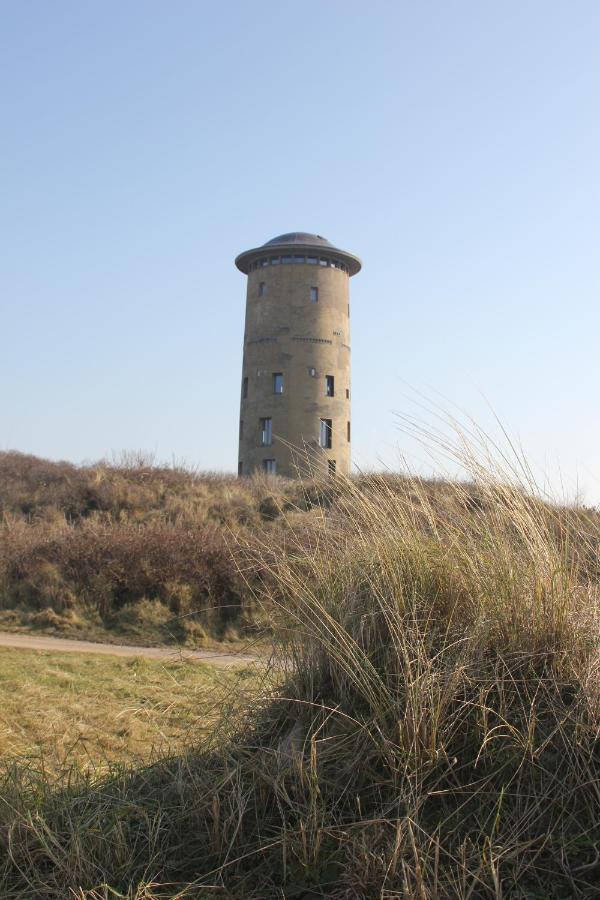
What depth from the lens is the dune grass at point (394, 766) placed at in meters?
3.10

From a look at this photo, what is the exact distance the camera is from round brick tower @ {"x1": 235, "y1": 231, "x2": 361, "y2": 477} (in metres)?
38.1

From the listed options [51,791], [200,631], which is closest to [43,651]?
[200,631]

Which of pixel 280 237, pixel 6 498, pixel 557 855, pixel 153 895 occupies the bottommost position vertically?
pixel 153 895

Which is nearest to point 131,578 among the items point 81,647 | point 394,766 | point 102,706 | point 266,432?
point 81,647

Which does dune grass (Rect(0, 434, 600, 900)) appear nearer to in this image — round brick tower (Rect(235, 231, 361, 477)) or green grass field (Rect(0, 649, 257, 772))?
green grass field (Rect(0, 649, 257, 772))

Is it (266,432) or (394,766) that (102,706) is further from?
(266,432)

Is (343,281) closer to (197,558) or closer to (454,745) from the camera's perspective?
(197,558)

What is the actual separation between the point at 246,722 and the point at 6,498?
20.4m

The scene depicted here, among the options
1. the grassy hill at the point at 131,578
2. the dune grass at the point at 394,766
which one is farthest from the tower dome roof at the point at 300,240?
the dune grass at the point at 394,766

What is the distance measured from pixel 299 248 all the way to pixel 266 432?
8.74 meters

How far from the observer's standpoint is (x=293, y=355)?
38344 mm

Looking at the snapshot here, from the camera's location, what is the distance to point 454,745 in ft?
11.5

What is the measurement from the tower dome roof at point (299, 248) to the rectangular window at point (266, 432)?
7869 millimetres

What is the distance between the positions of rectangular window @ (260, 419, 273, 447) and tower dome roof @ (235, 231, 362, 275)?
7.87 m
